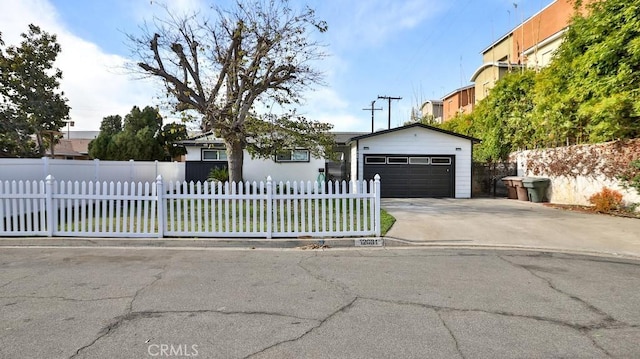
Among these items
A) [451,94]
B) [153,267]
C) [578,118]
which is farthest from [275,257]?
Answer: [451,94]

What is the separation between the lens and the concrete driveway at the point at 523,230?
296 inches

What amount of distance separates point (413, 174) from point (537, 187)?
5.26 metres

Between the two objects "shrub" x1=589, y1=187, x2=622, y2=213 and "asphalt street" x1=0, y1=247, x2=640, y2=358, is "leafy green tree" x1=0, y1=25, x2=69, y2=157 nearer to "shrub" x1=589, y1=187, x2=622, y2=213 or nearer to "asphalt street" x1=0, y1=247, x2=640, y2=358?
"asphalt street" x1=0, y1=247, x2=640, y2=358

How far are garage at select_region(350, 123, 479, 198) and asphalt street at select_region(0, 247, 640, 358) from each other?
475 inches

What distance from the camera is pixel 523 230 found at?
8844 mm

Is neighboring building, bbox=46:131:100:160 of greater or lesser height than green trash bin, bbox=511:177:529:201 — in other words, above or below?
above

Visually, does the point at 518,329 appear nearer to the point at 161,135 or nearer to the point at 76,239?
the point at 76,239

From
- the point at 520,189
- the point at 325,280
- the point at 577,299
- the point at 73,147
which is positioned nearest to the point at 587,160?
the point at 520,189

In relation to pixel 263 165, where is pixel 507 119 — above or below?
above

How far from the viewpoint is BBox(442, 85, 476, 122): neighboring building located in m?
35.0

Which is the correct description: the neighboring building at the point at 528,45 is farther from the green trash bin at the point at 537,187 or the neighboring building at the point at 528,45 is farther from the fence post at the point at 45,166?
the fence post at the point at 45,166

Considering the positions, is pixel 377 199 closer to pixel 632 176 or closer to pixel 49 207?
pixel 49 207


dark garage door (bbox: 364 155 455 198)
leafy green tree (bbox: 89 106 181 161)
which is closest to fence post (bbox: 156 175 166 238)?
dark garage door (bbox: 364 155 455 198)

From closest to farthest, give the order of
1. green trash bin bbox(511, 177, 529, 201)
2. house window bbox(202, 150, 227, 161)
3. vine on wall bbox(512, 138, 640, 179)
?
vine on wall bbox(512, 138, 640, 179), green trash bin bbox(511, 177, 529, 201), house window bbox(202, 150, 227, 161)
